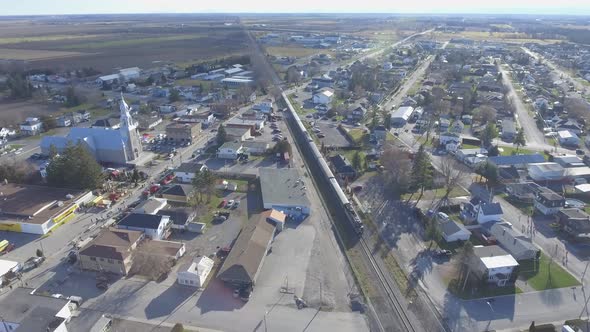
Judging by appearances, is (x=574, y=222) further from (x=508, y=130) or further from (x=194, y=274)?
(x=194, y=274)

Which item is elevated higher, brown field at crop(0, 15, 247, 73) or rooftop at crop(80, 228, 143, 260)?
brown field at crop(0, 15, 247, 73)

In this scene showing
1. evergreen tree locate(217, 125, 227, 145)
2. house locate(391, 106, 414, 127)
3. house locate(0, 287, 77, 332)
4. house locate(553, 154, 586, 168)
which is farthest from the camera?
house locate(391, 106, 414, 127)

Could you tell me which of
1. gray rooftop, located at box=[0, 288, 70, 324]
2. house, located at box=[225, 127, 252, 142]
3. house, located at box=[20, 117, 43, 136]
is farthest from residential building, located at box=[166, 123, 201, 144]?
gray rooftop, located at box=[0, 288, 70, 324]

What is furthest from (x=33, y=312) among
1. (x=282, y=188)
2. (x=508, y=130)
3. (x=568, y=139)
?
(x=568, y=139)

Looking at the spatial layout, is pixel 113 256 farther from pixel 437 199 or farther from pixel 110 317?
pixel 437 199

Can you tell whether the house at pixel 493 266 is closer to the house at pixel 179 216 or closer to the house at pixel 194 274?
the house at pixel 194 274

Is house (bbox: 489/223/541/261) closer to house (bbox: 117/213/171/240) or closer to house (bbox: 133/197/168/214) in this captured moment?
house (bbox: 117/213/171/240)

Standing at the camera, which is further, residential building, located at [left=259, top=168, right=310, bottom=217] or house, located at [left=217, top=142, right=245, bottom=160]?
house, located at [left=217, top=142, right=245, bottom=160]

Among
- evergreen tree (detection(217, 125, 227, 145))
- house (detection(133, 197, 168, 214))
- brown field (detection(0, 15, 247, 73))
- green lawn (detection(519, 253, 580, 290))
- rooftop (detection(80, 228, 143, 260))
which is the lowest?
green lawn (detection(519, 253, 580, 290))
